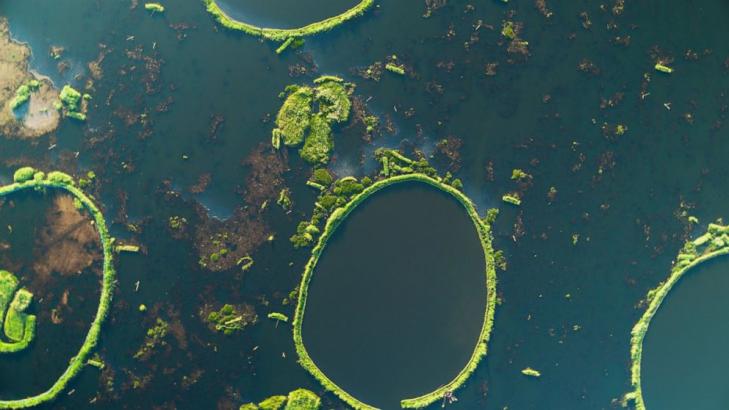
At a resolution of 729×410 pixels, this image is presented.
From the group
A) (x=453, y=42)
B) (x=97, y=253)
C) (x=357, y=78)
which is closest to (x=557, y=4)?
(x=453, y=42)

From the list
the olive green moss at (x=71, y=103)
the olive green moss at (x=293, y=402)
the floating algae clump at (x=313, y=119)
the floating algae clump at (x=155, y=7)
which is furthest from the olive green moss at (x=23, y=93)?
the olive green moss at (x=293, y=402)

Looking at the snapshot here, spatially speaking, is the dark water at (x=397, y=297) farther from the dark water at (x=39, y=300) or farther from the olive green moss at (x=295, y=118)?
the dark water at (x=39, y=300)

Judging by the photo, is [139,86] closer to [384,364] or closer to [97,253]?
[97,253]

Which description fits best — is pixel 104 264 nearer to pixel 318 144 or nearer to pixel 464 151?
pixel 318 144

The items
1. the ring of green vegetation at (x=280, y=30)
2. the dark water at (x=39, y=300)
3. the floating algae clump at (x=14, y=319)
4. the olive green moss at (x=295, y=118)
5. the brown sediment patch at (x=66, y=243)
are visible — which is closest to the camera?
the floating algae clump at (x=14, y=319)

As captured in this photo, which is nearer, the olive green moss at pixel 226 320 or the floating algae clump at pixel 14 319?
A: the floating algae clump at pixel 14 319

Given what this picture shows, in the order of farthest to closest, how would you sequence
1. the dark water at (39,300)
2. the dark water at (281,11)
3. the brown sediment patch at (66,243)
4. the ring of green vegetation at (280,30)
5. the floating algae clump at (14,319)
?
the dark water at (281,11) < the ring of green vegetation at (280,30) < the brown sediment patch at (66,243) < the dark water at (39,300) < the floating algae clump at (14,319)

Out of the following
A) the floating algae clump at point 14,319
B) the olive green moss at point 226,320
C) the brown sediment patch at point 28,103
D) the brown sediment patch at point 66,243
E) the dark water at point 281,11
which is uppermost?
the dark water at point 281,11
